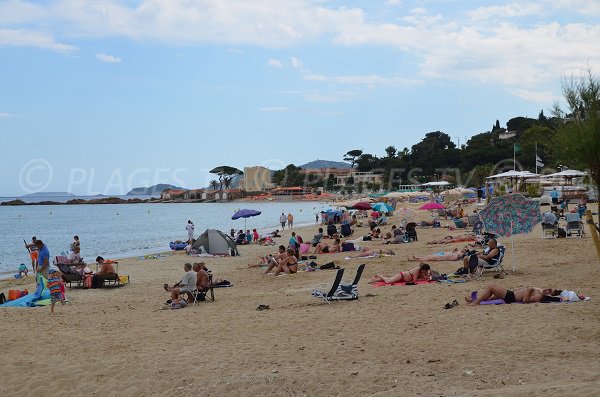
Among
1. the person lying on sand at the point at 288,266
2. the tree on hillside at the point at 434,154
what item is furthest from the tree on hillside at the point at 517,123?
the person lying on sand at the point at 288,266

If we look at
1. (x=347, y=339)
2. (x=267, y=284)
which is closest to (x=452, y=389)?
(x=347, y=339)

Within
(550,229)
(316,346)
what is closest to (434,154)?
(550,229)

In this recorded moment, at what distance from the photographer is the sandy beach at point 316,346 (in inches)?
224

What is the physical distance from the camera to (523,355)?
20.3 ft

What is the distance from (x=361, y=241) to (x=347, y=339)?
53.4 feet

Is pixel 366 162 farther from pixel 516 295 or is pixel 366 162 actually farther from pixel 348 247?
pixel 516 295

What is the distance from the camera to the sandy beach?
224 inches

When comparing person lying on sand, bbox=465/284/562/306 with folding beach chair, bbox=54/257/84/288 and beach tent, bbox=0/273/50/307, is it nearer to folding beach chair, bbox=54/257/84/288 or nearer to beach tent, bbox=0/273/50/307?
beach tent, bbox=0/273/50/307

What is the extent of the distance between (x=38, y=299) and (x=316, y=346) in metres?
6.88

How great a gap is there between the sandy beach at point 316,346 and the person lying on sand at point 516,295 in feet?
0.94

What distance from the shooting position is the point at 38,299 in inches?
469

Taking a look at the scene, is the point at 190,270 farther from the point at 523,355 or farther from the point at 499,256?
the point at 523,355

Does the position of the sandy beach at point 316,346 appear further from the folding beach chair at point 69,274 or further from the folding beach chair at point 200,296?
the folding beach chair at point 69,274

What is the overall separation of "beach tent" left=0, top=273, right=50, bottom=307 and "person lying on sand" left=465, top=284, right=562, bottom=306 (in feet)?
24.9
